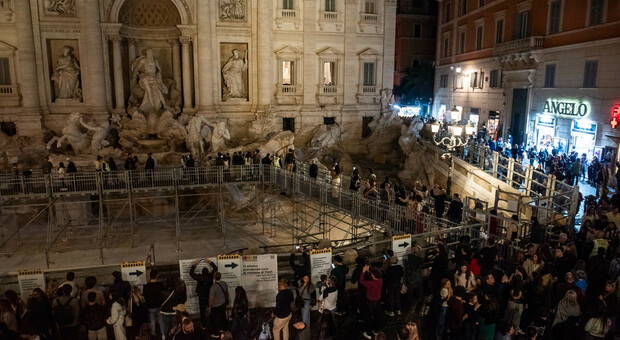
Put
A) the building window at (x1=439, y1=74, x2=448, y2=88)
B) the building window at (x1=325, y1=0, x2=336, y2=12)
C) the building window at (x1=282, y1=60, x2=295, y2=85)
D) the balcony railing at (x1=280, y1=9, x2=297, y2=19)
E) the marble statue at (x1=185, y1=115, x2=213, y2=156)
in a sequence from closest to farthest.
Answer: the marble statue at (x1=185, y1=115, x2=213, y2=156)
the balcony railing at (x1=280, y1=9, x2=297, y2=19)
the building window at (x1=325, y1=0, x2=336, y2=12)
the building window at (x1=282, y1=60, x2=295, y2=85)
the building window at (x1=439, y1=74, x2=448, y2=88)

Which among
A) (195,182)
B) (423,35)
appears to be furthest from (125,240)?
(423,35)

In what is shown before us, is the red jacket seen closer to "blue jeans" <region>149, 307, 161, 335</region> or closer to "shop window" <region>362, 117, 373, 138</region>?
"blue jeans" <region>149, 307, 161, 335</region>

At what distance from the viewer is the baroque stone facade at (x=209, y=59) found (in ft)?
83.1

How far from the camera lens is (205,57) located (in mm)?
26906

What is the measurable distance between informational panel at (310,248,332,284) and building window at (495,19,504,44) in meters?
27.3

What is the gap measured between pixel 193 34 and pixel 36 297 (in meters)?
21.4

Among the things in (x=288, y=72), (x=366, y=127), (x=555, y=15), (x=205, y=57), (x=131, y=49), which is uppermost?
(x=555, y=15)

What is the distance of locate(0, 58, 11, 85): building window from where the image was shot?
25234 mm

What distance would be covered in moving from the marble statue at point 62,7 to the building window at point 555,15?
1072 inches

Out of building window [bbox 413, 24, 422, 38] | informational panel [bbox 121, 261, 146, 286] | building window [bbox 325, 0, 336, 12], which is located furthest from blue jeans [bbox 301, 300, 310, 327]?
building window [bbox 413, 24, 422, 38]

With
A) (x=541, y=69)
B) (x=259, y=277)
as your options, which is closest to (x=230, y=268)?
(x=259, y=277)

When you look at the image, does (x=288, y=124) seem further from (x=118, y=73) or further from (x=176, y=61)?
Answer: (x=118, y=73)

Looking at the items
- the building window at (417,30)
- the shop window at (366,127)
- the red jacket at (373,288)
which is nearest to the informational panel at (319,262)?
the red jacket at (373,288)

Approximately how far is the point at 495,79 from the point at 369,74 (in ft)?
30.9
